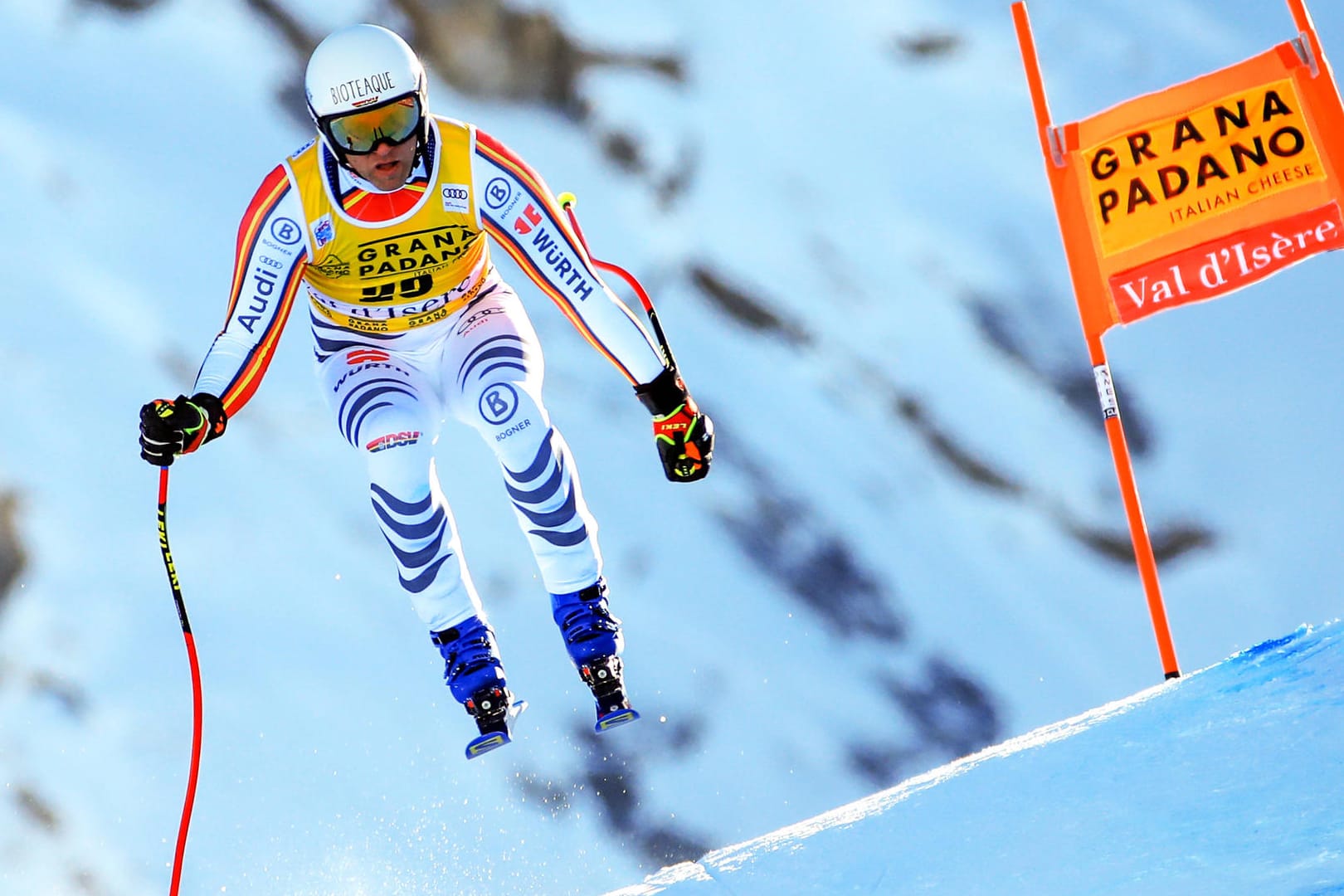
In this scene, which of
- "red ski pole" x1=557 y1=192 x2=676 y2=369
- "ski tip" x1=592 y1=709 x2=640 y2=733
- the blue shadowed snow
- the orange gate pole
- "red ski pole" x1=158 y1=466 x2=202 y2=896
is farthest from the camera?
the orange gate pole

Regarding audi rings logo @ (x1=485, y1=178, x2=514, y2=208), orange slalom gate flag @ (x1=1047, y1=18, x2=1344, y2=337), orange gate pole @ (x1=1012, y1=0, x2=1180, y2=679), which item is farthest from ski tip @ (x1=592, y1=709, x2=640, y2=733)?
orange slalom gate flag @ (x1=1047, y1=18, x2=1344, y2=337)

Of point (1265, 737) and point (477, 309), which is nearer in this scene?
point (1265, 737)

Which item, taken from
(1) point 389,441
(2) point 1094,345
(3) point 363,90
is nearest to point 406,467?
(1) point 389,441

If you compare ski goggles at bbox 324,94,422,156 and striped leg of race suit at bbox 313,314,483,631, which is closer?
ski goggles at bbox 324,94,422,156

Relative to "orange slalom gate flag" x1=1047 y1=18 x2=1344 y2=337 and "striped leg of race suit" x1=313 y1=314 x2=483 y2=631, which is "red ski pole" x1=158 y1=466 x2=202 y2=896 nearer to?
"striped leg of race suit" x1=313 y1=314 x2=483 y2=631

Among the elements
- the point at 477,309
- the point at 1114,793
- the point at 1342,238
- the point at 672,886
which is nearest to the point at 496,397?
Result: the point at 477,309

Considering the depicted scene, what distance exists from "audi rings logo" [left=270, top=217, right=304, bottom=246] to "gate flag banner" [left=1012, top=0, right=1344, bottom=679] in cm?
250

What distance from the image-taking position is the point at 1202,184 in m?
4.85

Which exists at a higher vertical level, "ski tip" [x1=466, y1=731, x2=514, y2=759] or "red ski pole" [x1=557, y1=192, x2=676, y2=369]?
"red ski pole" [x1=557, y1=192, x2=676, y2=369]

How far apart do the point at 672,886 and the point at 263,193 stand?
221cm

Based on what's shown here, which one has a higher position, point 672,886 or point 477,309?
point 477,309

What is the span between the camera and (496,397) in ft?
13.5

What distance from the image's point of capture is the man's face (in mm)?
3961

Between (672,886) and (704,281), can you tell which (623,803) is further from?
(672,886)
